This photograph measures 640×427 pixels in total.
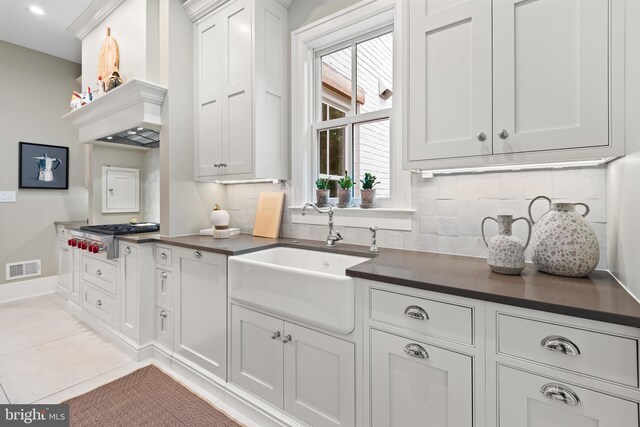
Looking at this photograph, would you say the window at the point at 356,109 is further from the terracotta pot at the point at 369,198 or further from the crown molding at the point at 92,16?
the crown molding at the point at 92,16

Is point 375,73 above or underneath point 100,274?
above

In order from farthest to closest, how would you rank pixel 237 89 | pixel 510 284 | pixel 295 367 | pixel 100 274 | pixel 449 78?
pixel 100 274 → pixel 237 89 → pixel 295 367 → pixel 449 78 → pixel 510 284

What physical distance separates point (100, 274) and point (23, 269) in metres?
1.96

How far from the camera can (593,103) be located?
106 centimetres

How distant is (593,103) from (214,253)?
6.30ft

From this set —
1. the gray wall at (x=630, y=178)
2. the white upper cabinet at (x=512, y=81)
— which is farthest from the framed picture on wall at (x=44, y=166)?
the gray wall at (x=630, y=178)

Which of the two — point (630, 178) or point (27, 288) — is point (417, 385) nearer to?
point (630, 178)

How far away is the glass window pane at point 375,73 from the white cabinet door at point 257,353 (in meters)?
1.59

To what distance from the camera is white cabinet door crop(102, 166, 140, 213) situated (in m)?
3.36

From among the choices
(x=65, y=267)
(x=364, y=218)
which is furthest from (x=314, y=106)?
(x=65, y=267)

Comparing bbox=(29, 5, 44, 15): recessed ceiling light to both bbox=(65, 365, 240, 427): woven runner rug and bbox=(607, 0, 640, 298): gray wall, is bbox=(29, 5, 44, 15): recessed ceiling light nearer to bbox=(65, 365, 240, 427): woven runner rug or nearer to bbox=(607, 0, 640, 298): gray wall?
bbox=(65, 365, 240, 427): woven runner rug

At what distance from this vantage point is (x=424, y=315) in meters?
1.11

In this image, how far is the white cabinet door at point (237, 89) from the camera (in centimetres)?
216

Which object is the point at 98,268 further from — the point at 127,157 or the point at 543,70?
the point at 543,70
